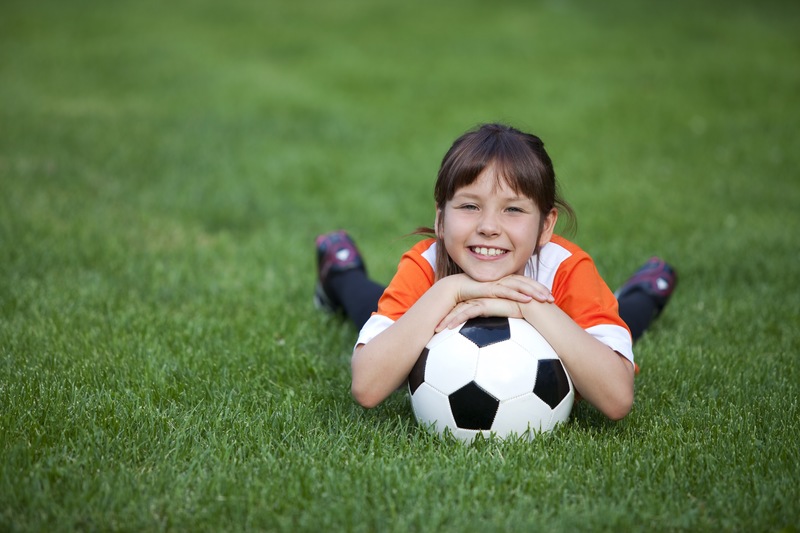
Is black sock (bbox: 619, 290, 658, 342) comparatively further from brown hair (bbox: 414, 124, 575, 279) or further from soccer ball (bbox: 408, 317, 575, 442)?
soccer ball (bbox: 408, 317, 575, 442)

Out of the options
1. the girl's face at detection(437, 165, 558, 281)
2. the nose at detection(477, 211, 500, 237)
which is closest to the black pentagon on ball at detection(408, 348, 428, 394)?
the girl's face at detection(437, 165, 558, 281)

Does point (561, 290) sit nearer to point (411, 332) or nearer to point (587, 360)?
point (587, 360)

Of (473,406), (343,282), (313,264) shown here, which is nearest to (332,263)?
(343,282)

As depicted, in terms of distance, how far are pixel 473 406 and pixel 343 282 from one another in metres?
1.62

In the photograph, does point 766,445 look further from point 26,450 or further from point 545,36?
point 545,36

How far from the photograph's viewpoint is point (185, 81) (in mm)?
10578

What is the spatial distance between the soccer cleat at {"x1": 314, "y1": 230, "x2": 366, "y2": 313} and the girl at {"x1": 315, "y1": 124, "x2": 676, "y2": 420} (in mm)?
1225

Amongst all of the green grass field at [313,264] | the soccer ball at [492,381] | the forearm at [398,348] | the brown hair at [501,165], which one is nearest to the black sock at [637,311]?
the green grass field at [313,264]

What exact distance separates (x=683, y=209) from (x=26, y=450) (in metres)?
5.11

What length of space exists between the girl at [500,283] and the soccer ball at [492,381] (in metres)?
0.05

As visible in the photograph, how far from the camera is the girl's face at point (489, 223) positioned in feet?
10.0

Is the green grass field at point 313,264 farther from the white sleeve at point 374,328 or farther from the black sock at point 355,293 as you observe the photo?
the white sleeve at point 374,328

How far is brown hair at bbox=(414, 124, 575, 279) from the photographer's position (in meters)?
3.08

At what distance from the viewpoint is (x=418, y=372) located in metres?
3.04
